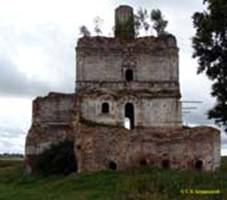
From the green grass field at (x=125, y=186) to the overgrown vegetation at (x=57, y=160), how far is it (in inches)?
47.5

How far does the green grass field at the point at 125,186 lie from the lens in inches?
712

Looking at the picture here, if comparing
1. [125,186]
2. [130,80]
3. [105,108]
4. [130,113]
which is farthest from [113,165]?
[125,186]

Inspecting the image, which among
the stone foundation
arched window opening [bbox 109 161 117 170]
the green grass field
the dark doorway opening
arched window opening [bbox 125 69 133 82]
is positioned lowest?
the green grass field

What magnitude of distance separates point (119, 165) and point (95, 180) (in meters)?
4.18

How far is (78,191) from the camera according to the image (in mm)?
25672

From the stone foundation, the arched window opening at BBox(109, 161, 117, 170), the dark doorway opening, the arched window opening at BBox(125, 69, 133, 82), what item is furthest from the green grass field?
the arched window opening at BBox(125, 69, 133, 82)

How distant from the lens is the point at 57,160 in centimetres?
3684

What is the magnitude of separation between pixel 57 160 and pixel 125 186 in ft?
53.3

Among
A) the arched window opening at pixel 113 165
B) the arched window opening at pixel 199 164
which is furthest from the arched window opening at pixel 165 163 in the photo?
the arched window opening at pixel 113 165

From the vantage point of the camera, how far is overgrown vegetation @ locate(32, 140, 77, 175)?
3638 cm

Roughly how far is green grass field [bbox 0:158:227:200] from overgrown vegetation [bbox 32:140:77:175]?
1.21 meters

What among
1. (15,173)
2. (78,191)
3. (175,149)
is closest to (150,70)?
(175,149)

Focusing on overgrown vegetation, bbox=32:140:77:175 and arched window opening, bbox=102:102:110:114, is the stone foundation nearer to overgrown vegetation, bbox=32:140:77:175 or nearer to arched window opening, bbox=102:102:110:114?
overgrown vegetation, bbox=32:140:77:175

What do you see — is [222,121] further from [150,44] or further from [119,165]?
[150,44]
